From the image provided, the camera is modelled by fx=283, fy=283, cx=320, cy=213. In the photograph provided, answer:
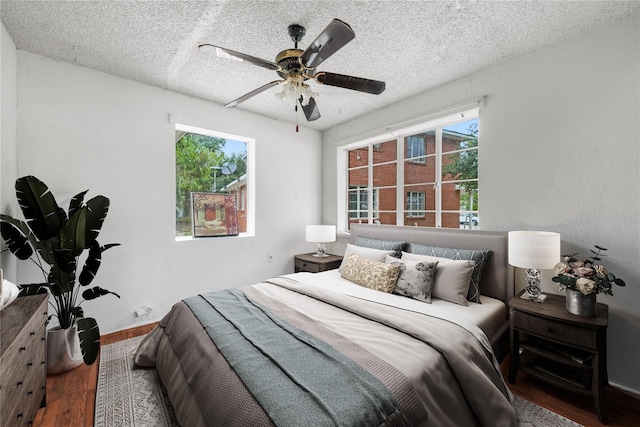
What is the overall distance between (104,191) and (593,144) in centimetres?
430

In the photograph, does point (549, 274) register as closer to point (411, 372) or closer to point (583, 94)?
point (583, 94)

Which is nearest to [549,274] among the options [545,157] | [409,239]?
[545,157]

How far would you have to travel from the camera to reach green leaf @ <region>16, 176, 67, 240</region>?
2059mm

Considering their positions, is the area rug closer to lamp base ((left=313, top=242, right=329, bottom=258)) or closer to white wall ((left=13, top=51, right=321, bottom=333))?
white wall ((left=13, top=51, right=321, bottom=333))

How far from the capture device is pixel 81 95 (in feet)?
8.87

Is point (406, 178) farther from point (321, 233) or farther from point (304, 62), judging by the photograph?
point (304, 62)

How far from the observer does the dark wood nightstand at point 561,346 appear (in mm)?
1738

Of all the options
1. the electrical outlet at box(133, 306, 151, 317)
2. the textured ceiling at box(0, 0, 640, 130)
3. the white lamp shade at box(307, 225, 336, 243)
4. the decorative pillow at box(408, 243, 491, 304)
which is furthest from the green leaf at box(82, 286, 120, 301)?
the decorative pillow at box(408, 243, 491, 304)

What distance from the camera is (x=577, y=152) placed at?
2.23 metres

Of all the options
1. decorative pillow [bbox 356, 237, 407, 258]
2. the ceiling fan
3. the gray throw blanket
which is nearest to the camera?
the gray throw blanket

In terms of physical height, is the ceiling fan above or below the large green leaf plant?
above

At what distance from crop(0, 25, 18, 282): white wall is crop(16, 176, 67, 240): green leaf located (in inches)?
9.3

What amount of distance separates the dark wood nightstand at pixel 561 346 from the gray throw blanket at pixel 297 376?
1.41 metres

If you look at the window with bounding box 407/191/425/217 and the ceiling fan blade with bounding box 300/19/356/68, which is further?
the window with bounding box 407/191/425/217
